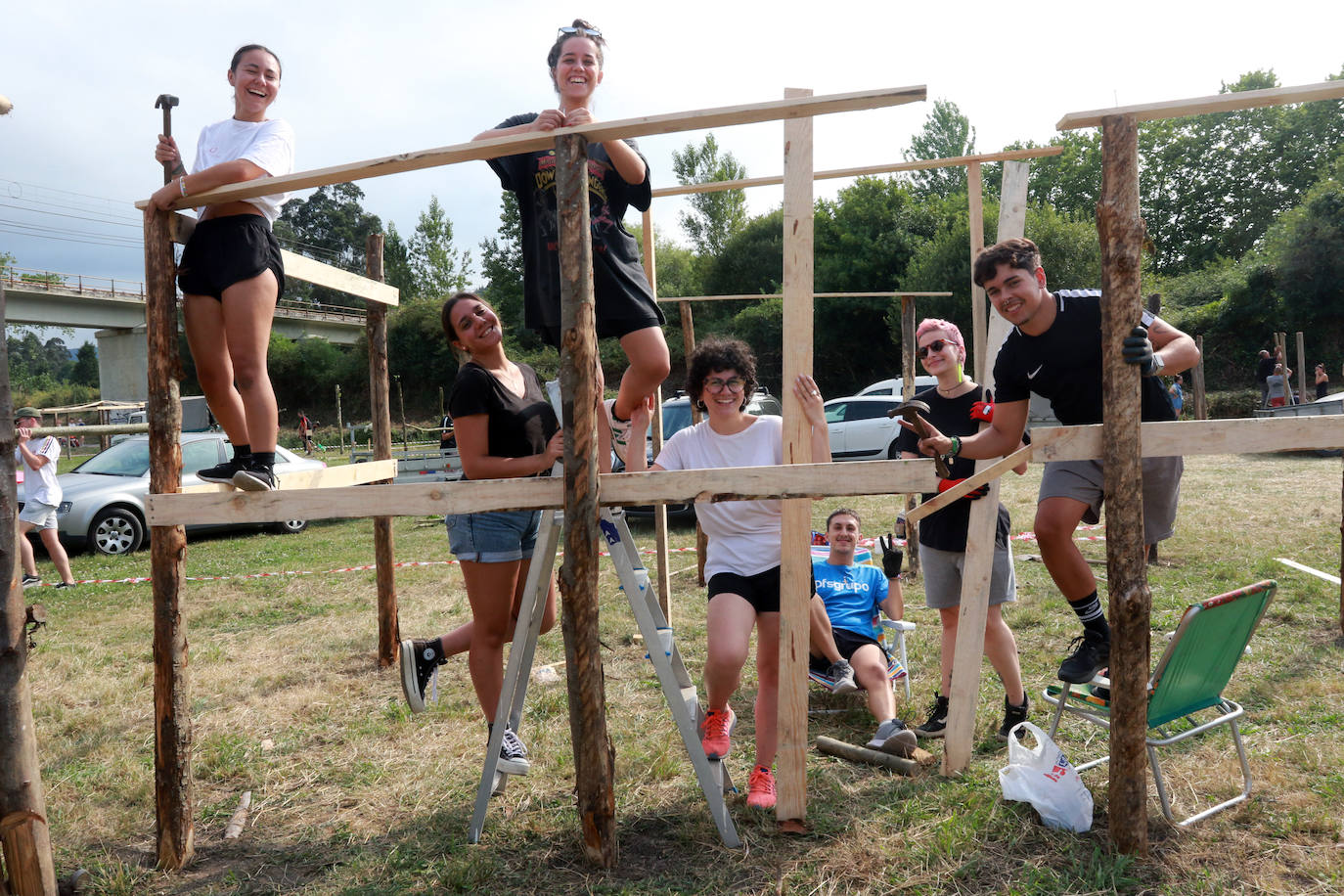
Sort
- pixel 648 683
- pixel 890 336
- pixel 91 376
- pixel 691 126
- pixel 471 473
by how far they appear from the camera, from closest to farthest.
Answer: pixel 691 126 → pixel 471 473 → pixel 648 683 → pixel 890 336 → pixel 91 376

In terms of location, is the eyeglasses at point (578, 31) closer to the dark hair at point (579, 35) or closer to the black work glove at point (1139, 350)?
the dark hair at point (579, 35)

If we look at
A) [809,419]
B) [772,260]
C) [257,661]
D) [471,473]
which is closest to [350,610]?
[257,661]

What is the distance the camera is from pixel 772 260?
116ft

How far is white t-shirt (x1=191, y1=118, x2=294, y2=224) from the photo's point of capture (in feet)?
9.97

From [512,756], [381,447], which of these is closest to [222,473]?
[512,756]

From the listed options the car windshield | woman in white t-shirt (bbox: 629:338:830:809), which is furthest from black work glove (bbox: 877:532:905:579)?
the car windshield

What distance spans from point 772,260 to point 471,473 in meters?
33.4

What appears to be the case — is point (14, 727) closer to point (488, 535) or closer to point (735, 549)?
point (488, 535)

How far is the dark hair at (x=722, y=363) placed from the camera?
3258 mm

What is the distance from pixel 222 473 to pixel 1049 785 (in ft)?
9.58

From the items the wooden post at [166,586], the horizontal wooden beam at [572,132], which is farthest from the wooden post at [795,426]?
the wooden post at [166,586]

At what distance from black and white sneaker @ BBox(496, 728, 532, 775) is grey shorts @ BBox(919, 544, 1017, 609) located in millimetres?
1739

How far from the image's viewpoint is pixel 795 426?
112 inches

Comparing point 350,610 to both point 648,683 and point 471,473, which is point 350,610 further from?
point 471,473
